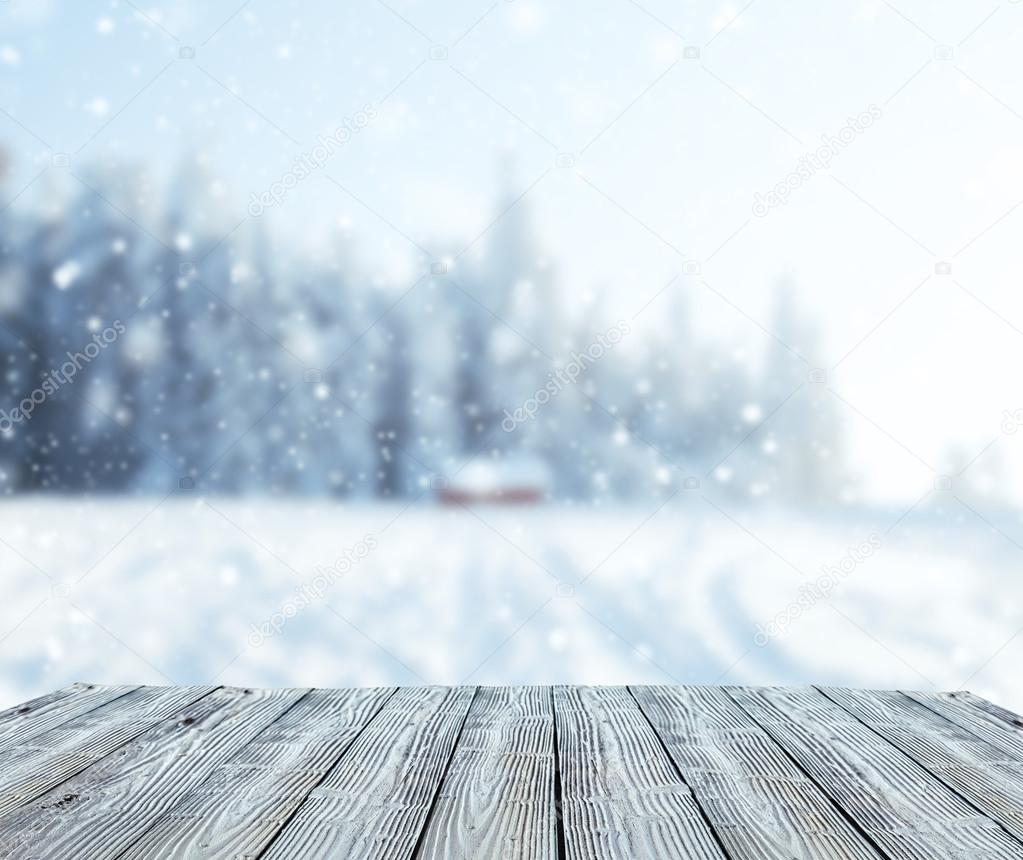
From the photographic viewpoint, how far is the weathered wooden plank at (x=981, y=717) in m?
1.12

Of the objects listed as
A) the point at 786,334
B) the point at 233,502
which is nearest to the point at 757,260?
the point at 786,334

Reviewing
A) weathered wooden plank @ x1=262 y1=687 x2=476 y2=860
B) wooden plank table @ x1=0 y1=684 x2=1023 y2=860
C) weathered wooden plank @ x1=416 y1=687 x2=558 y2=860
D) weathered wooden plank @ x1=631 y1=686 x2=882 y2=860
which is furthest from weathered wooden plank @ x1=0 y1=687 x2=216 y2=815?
weathered wooden plank @ x1=631 y1=686 x2=882 y2=860

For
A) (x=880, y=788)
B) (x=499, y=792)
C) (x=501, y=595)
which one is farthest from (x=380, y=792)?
(x=501, y=595)

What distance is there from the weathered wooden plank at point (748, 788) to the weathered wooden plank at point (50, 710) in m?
0.85

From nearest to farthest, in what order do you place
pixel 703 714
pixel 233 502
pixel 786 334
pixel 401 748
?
pixel 401 748 < pixel 703 714 < pixel 786 334 < pixel 233 502

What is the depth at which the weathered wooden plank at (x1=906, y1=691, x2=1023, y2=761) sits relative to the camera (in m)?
1.12

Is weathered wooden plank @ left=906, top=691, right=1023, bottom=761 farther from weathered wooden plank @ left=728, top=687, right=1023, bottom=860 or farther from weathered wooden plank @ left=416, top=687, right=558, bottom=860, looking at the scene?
weathered wooden plank @ left=416, top=687, right=558, bottom=860

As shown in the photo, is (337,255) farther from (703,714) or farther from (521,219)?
(703,714)

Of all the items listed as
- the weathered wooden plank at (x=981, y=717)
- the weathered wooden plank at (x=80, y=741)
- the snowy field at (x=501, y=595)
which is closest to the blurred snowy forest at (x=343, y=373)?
the snowy field at (x=501, y=595)

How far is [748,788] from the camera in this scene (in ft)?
2.98

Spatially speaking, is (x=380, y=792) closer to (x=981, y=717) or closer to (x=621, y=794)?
(x=621, y=794)

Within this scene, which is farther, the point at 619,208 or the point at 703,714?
the point at 619,208

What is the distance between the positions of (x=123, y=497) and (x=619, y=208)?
5.09 ft

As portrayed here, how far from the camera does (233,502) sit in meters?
2.29
